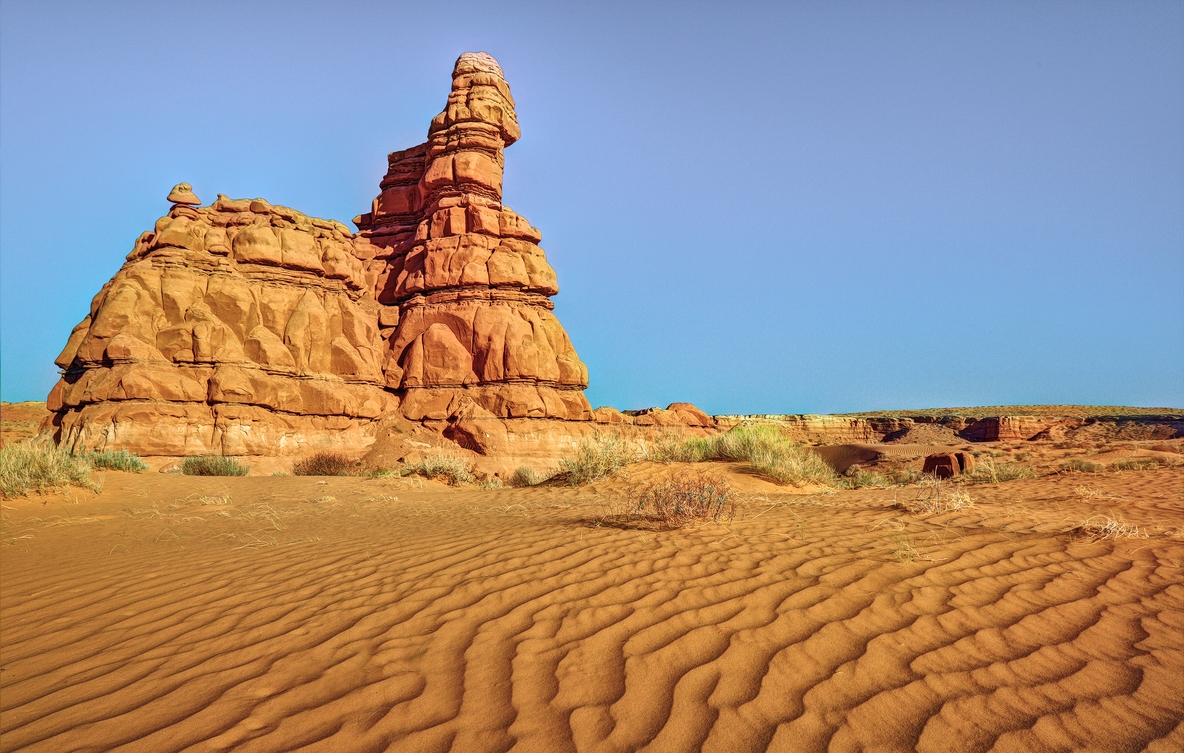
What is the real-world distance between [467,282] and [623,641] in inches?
1098

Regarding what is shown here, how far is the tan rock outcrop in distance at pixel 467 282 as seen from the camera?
2791 centimetres

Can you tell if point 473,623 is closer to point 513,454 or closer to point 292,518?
point 292,518

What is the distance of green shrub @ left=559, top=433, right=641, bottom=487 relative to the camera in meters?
10.8

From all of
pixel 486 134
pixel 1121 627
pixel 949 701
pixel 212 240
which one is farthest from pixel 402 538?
pixel 486 134

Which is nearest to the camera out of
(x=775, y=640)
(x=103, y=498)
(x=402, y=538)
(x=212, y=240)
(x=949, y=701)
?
(x=949, y=701)

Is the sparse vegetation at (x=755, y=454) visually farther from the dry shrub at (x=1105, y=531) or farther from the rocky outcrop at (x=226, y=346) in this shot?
the rocky outcrop at (x=226, y=346)

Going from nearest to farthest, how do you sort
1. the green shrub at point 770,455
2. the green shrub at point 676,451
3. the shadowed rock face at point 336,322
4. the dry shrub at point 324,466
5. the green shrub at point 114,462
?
1. the green shrub at point 770,455
2. the green shrub at point 676,451
3. the green shrub at point 114,462
4. the shadowed rock face at point 336,322
5. the dry shrub at point 324,466

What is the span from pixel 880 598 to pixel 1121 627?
3.82ft

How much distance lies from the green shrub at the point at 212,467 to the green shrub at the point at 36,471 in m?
7.76

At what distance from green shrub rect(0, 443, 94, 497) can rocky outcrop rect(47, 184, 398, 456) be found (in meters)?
10.1

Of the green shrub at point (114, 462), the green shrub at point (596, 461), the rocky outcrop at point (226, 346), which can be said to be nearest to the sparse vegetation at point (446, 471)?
the green shrub at point (596, 461)

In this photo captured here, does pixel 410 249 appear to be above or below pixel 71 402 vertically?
above

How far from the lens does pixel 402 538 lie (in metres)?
5.88

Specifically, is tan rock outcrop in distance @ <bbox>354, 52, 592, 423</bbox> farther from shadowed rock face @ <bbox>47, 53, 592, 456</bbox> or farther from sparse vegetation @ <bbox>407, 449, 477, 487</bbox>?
sparse vegetation @ <bbox>407, 449, 477, 487</bbox>
